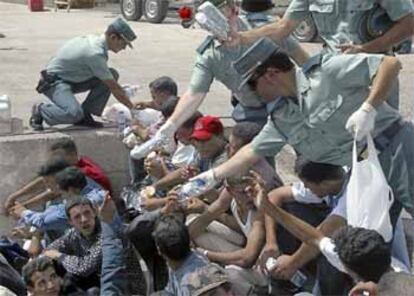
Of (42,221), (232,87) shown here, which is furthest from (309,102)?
(42,221)

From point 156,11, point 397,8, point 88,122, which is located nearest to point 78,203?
point 397,8

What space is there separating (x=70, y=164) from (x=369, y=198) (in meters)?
2.70

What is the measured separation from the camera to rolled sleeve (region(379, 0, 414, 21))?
486 centimetres

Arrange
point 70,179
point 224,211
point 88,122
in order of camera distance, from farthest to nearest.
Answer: point 88,122, point 70,179, point 224,211

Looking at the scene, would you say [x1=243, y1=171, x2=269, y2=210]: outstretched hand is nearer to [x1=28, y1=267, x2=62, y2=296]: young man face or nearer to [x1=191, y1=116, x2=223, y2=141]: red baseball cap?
[x1=191, y1=116, x2=223, y2=141]: red baseball cap

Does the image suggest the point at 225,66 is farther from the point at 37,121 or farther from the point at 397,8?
the point at 37,121

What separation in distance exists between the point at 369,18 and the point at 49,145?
2.86m

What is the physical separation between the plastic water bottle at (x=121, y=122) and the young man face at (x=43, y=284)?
252 cm

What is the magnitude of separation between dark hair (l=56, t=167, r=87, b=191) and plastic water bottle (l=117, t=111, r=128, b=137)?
4.25ft

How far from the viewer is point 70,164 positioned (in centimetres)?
636

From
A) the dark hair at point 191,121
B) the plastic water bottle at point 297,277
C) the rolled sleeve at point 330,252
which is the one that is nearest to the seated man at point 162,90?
the dark hair at point 191,121

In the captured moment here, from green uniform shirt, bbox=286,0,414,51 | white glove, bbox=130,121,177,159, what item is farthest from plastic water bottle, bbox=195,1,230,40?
white glove, bbox=130,121,177,159

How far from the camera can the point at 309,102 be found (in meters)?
4.48

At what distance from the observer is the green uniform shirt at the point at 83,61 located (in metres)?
7.34
